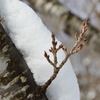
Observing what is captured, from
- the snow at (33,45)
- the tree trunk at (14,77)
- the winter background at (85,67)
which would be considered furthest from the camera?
the winter background at (85,67)

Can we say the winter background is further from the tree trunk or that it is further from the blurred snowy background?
the tree trunk

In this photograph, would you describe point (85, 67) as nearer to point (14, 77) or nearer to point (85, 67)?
point (85, 67)

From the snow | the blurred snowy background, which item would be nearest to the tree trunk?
the snow

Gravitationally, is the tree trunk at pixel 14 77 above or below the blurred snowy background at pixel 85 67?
above

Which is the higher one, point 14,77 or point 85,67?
point 14,77

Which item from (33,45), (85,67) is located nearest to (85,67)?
(85,67)

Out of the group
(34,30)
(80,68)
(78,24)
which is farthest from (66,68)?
(80,68)

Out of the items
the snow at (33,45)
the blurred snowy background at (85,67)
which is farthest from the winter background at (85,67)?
the snow at (33,45)

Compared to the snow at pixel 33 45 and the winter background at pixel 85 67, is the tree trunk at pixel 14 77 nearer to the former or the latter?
the snow at pixel 33 45

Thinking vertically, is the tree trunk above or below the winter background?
above
